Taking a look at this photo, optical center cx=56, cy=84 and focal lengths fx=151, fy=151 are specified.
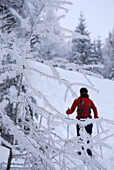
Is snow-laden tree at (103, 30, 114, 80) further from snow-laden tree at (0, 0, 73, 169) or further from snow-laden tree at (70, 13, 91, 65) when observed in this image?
snow-laden tree at (0, 0, 73, 169)

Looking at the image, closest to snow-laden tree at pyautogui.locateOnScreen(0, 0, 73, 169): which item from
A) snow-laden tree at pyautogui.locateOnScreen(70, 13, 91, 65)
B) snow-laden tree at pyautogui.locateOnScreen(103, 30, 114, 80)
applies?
snow-laden tree at pyautogui.locateOnScreen(70, 13, 91, 65)

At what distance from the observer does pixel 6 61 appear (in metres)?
5.02

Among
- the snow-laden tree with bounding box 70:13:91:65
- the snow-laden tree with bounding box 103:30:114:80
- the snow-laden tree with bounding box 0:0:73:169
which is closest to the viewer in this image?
the snow-laden tree with bounding box 0:0:73:169

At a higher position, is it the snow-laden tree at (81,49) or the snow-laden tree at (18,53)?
the snow-laden tree at (81,49)

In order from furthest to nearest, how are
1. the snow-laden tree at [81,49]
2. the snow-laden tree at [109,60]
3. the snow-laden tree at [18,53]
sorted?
the snow-laden tree at [109,60], the snow-laden tree at [81,49], the snow-laden tree at [18,53]

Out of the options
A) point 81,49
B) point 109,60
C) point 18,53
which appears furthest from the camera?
point 109,60

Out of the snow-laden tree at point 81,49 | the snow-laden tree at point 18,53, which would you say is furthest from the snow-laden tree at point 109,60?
the snow-laden tree at point 18,53

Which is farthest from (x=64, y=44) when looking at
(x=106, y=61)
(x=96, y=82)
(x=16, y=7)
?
(x=106, y=61)

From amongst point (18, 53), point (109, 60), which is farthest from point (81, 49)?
point (18, 53)

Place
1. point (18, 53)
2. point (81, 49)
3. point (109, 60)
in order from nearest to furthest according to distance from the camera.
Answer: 1. point (18, 53)
2. point (81, 49)
3. point (109, 60)

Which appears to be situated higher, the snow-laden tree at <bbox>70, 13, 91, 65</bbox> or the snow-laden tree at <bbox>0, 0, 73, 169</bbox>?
the snow-laden tree at <bbox>70, 13, 91, 65</bbox>

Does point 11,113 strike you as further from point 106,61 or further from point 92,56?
point 106,61

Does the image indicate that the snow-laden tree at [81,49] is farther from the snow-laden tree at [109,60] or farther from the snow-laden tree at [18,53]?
the snow-laden tree at [18,53]

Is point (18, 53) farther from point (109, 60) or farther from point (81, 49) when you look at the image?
point (109, 60)
